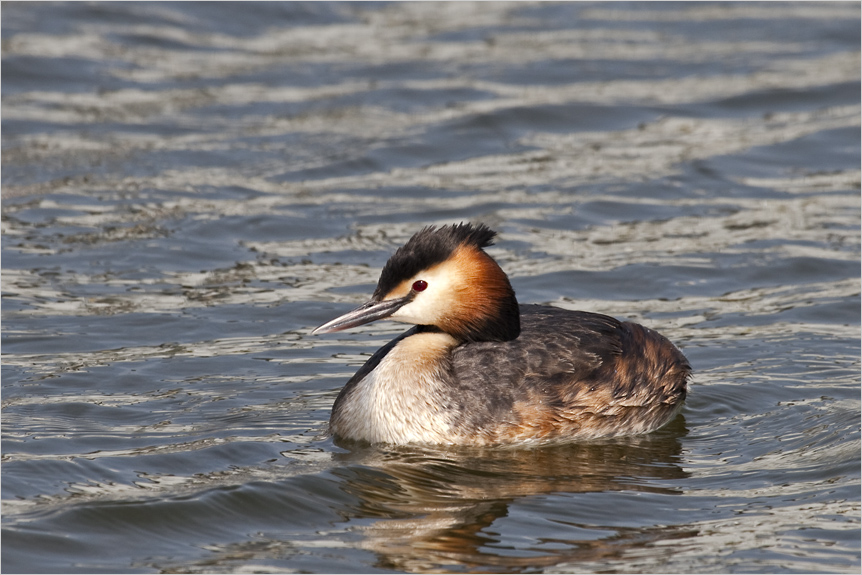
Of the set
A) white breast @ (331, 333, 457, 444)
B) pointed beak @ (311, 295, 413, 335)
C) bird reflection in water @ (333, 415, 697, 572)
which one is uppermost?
pointed beak @ (311, 295, 413, 335)

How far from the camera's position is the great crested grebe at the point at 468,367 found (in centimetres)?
782

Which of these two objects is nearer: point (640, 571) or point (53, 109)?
point (640, 571)

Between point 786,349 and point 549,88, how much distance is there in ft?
25.7

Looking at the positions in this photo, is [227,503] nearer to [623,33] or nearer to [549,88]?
[549,88]

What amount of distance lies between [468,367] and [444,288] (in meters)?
0.58

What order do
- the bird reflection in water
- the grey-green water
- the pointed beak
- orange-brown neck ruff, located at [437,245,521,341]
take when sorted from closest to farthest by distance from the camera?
1. the bird reflection in water
2. the grey-green water
3. the pointed beak
4. orange-brown neck ruff, located at [437,245,521,341]

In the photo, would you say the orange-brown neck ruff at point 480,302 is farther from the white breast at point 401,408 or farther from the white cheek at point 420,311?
the white breast at point 401,408

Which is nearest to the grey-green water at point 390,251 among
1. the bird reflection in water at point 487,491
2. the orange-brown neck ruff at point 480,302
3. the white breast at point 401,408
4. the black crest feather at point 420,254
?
the bird reflection in water at point 487,491

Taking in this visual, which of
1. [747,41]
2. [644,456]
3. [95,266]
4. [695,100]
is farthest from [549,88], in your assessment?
[644,456]

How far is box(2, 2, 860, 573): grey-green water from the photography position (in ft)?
22.3

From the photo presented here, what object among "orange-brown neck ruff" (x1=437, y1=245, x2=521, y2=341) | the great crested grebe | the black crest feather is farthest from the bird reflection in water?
the black crest feather

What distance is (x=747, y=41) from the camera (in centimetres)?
1914

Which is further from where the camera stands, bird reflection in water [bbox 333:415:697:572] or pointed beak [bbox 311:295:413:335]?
pointed beak [bbox 311:295:413:335]

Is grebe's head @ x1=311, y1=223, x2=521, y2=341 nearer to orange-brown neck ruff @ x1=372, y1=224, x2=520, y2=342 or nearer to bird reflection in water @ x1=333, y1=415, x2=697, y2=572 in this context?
orange-brown neck ruff @ x1=372, y1=224, x2=520, y2=342
